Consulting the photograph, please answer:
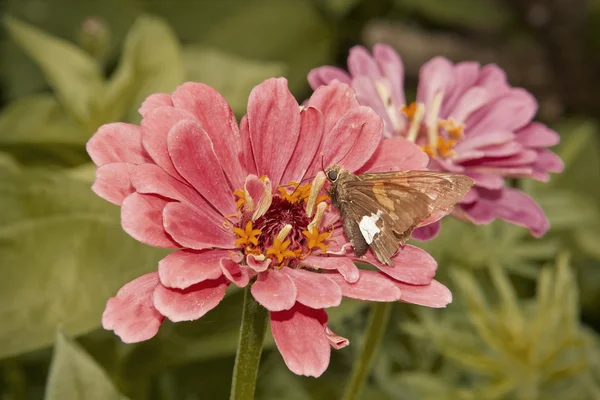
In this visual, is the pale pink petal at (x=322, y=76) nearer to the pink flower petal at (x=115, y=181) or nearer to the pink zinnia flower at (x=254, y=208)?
the pink zinnia flower at (x=254, y=208)

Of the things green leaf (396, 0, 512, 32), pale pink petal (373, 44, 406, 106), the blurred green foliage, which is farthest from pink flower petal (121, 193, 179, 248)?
green leaf (396, 0, 512, 32)

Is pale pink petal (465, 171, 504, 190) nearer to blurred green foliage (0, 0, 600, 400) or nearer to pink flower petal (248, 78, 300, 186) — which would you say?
pink flower petal (248, 78, 300, 186)

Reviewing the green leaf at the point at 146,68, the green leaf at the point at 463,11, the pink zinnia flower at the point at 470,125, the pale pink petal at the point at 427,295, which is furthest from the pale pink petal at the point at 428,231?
the green leaf at the point at 463,11

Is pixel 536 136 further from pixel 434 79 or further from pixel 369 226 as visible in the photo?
pixel 369 226

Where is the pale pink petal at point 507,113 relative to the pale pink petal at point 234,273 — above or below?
above

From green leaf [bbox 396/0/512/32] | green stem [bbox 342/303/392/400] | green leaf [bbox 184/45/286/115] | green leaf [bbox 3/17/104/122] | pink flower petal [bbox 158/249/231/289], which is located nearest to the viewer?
pink flower petal [bbox 158/249/231/289]

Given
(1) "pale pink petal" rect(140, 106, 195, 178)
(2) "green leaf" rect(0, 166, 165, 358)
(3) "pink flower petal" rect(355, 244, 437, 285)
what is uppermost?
(1) "pale pink petal" rect(140, 106, 195, 178)
